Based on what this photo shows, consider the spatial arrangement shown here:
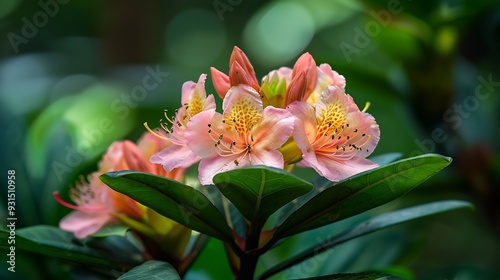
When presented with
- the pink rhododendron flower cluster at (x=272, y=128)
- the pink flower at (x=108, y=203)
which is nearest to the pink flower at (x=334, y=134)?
the pink rhododendron flower cluster at (x=272, y=128)

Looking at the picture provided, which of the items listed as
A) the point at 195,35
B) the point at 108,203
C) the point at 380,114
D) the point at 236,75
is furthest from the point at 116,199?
the point at 195,35

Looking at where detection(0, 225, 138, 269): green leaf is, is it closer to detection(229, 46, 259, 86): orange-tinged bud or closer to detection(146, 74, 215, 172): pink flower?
detection(146, 74, 215, 172): pink flower

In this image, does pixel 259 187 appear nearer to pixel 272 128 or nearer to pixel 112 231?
pixel 272 128

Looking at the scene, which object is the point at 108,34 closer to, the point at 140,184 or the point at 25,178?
the point at 25,178

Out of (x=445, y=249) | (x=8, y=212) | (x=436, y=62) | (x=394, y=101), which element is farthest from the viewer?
(x=445, y=249)

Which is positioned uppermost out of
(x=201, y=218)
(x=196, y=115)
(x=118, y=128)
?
(x=196, y=115)

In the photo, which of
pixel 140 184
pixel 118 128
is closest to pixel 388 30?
pixel 118 128

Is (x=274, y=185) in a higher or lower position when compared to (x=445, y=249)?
higher
